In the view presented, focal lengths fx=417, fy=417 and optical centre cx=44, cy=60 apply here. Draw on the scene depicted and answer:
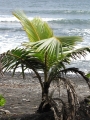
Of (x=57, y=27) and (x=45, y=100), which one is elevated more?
(x=57, y=27)

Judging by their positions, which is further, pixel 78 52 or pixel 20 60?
pixel 20 60

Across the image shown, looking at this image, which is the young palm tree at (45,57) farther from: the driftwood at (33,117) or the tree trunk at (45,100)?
the driftwood at (33,117)

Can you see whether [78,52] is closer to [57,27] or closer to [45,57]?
[45,57]

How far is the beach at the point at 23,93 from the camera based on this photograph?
8.40 metres

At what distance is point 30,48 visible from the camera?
23.4 feet

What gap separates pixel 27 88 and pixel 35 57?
4.14m

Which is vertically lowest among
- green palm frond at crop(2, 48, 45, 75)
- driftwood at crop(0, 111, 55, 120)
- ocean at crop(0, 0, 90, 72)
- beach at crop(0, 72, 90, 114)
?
driftwood at crop(0, 111, 55, 120)

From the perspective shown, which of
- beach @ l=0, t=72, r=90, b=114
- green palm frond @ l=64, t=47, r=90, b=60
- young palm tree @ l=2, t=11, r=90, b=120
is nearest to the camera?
young palm tree @ l=2, t=11, r=90, b=120

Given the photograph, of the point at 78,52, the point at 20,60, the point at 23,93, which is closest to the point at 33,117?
the point at 20,60

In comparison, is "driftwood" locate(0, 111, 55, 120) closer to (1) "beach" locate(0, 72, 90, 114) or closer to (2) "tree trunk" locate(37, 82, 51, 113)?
(2) "tree trunk" locate(37, 82, 51, 113)

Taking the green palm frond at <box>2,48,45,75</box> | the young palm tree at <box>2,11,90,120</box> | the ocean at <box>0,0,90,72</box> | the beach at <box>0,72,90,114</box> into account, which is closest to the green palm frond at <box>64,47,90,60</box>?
the young palm tree at <box>2,11,90,120</box>

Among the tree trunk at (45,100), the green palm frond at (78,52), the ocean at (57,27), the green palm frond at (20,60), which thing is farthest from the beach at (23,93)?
the ocean at (57,27)

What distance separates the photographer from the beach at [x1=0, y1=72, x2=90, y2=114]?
27.6ft

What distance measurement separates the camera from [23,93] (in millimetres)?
10234
